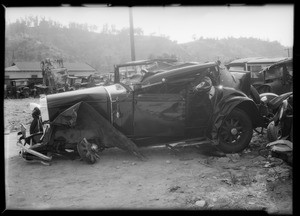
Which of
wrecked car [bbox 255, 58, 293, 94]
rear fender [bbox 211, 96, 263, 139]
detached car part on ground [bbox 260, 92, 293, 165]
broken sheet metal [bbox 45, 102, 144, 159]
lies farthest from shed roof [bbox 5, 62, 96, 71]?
detached car part on ground [bbox 260, 92, 293, 165]

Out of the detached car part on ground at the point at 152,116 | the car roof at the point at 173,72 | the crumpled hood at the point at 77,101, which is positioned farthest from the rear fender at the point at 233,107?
the crumpled hood at the point at 77,101

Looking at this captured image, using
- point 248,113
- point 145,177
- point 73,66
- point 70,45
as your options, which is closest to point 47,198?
point 145,177

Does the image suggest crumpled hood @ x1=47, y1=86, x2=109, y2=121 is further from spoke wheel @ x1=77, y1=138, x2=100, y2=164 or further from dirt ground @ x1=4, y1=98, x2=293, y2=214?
dirt ground @ x1=4, y1=98, x2=293, y2=214

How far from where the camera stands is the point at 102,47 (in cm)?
4569

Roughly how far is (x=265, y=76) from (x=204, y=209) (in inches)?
350

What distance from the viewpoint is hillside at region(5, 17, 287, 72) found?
1529 inches

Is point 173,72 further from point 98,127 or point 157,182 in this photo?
point 157,182

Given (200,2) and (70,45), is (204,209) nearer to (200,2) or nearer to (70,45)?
(200,2)

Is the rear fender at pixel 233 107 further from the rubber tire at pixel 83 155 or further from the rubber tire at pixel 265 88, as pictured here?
the rubber tire at pixel 265 88

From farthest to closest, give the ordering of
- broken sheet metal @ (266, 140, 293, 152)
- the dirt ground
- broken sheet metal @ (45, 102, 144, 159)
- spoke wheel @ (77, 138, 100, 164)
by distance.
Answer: broken sheet metal @ (45, 102, 144, 159), spoke wheel @ (77, 138, 100, 164), broken sheet metal @ (266, 140, 293, 152), the dirt ground

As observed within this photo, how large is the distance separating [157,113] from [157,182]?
1.48 metres

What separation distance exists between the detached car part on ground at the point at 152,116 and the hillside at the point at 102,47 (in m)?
27.7

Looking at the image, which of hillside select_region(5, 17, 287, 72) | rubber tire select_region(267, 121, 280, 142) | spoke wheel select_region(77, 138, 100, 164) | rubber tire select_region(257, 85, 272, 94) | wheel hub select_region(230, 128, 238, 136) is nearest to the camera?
spoke wheel select_region(77, 138, 100, 164)

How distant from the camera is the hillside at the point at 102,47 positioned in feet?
127
